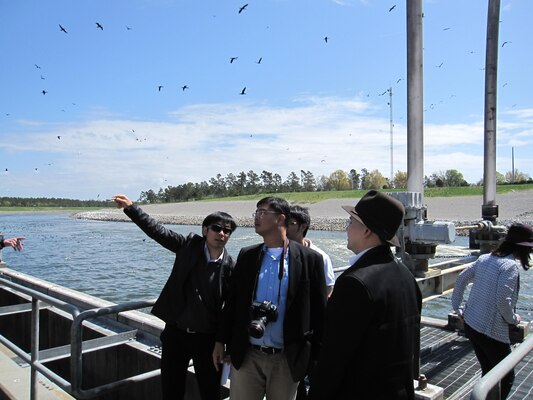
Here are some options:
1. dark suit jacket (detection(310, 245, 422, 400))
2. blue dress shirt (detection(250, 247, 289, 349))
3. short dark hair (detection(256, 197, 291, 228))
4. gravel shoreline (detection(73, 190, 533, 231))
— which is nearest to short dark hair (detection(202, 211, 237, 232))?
short dark hair (detection(256, 197, 291, 228))

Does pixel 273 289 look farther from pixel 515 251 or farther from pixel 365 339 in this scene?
pixel 515 251

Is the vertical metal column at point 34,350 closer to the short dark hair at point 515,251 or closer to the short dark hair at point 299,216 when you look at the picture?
the short dark hair at point 299,216

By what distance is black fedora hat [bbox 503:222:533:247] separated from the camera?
3.38m

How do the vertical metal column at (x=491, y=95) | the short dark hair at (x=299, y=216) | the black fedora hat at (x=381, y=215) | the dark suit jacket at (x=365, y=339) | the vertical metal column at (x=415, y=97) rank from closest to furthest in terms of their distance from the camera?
the dark suit jacket at (x=365, y=339) → the black fedora hat at (x=381, y=215) → the short dark hair at (x=299, y=216) → the vertical metal column at (x=415, y=97) → the vertical metal column at (x=491, y=95)

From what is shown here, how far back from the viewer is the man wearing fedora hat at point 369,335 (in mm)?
1921

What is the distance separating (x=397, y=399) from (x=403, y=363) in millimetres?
157

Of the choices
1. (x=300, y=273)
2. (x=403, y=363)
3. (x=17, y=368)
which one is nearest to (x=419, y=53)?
(x=300, y=273)

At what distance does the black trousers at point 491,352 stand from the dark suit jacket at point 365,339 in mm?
1703

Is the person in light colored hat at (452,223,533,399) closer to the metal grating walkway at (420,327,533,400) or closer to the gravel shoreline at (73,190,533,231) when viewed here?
the metal grating walkway at (420,327,533,400)

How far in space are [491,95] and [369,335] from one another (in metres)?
10.8

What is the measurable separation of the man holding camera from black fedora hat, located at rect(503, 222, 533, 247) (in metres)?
1.56

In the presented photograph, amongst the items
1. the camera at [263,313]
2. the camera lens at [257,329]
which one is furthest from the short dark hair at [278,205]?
the camera lens at [257,329]

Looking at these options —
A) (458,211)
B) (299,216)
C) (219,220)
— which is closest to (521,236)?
(299,216)

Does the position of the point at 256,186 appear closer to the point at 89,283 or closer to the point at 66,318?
the point at 89,283
